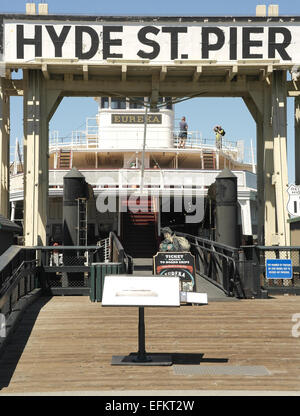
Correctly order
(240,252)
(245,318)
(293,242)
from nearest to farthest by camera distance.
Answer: (245,318) → (240,252) → (293,242)

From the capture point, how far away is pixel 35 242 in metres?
16.2

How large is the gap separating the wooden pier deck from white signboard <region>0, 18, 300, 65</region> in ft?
26.4

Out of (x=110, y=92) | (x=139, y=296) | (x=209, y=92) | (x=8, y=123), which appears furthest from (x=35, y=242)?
(x=139, y=296)

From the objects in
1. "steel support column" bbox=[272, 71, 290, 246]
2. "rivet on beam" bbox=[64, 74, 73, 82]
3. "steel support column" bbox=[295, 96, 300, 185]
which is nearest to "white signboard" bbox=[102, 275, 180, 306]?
"steel support column" bbox=[272, 71, 290, 246]

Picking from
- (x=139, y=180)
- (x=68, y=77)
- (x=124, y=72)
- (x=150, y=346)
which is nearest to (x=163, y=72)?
(x=124, y=72)

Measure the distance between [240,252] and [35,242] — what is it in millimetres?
6281

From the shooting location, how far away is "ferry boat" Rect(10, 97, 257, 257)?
2959cm

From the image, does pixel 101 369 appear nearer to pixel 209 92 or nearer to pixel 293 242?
pixel 293 242

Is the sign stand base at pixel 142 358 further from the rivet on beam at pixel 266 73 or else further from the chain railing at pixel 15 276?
the rivet on beam at pixel 266 73

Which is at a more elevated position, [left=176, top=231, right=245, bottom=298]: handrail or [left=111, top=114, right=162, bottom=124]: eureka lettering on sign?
[left=111, top=114, right=162, bottom=124]: eureka lettering on sign

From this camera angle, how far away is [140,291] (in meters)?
7.93

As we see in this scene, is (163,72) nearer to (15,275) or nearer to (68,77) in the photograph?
(68,77)

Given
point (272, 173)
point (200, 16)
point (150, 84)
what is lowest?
point (272, 173)

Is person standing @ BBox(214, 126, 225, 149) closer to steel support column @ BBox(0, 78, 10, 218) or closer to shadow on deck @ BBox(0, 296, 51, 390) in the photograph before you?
steel support column @ BBox(0, 78, 10, 218)
